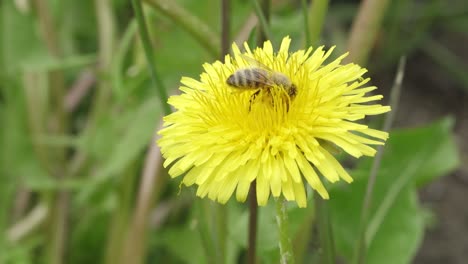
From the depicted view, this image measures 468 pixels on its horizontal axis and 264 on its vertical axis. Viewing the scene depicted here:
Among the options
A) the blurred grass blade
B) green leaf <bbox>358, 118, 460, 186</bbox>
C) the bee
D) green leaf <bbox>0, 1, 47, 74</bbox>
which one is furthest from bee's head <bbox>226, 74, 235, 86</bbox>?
the blurred grass blade

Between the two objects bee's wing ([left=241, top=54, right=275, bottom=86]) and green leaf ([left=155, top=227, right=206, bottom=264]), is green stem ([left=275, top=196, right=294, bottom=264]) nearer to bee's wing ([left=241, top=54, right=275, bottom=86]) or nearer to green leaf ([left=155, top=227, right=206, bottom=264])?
bee's wing ([left=241, top=54, right=275, bottom=86])

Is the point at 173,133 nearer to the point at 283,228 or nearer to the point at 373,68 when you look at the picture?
the point at 283,228

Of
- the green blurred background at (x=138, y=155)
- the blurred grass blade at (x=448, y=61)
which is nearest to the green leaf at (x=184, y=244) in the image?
the green blurred background at (x=138, y=155)

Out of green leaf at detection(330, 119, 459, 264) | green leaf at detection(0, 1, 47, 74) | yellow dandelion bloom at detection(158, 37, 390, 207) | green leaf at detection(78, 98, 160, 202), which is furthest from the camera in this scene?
green leaf at detection(0, 1, 47, 74)

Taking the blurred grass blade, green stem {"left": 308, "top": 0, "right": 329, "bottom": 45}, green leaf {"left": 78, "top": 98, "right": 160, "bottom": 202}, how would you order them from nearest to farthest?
green stem {"left": 308, "top": 0, "right": 329, "bottom": 45} → green leaf {"left": 78, "top": 98, "right": 160, "bottom": 202} → the blurred grass blade

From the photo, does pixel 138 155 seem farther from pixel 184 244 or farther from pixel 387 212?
pixel 387 212

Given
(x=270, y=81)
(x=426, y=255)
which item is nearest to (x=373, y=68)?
(x=426, y=255)
